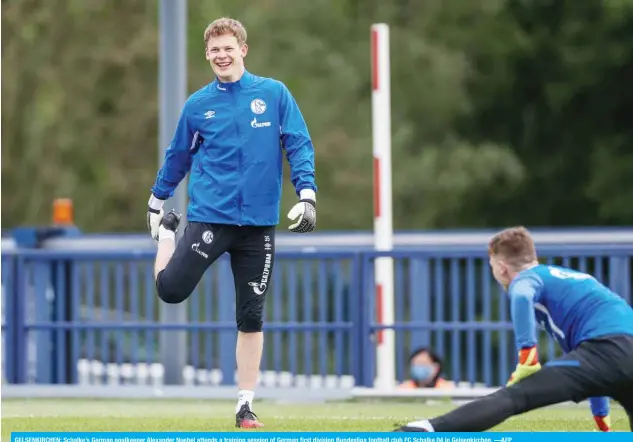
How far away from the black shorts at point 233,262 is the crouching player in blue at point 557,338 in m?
1.63

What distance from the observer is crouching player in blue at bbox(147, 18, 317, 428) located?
8.97 meters

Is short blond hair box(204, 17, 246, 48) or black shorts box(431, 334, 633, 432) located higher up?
short blond hair box(204, 17, 246, 48)

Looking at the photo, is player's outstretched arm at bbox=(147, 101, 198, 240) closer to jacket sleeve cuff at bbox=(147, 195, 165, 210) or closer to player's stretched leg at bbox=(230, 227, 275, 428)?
jacket sleeve cuff at bbox=(147, 195, 165, 210)

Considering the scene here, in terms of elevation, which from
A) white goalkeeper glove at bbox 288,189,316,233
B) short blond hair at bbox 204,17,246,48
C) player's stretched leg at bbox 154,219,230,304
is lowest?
player's stretched leg at bbox 154,219,230,304

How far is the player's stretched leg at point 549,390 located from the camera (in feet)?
24.4

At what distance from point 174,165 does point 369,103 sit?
92.5 feet

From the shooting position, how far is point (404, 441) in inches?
290

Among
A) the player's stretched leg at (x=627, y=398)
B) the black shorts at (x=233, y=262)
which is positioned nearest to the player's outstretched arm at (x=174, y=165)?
the black shorts at (x=233, y=262)

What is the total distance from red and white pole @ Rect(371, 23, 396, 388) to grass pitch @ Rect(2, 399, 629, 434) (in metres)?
0.64

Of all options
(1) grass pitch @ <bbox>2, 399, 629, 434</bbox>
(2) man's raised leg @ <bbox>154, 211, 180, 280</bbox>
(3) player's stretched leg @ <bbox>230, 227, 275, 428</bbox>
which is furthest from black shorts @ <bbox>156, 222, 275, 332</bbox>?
(1) grass pitch @ <bbox>2, 399, 629, 434</bbox>

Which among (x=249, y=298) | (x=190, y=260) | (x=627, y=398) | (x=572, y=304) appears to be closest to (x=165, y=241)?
(x=190, y=260)

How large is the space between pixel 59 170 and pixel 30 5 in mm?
3634

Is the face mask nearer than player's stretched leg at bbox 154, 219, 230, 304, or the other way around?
player's stretched leg at bbox 154, 219, 230, 304

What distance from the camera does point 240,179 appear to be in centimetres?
896
